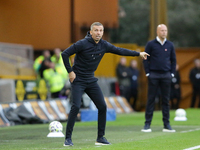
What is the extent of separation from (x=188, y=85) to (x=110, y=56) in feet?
15.2

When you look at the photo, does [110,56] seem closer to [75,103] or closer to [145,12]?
[75,103]

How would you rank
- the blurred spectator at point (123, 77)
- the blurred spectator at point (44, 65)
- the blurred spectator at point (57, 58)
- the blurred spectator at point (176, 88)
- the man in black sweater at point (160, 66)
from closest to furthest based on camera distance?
the man in black sweater at point (160, 66)
the blurred spectator at point (57, 58)
the blurred spectator at point (44, 65)
the blurred spectator at point (123, 77)
the blurred spectator at point (176, 88)

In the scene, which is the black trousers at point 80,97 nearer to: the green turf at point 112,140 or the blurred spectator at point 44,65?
the green turf at point 112,140

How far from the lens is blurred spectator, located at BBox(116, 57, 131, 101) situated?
22891 millimetres

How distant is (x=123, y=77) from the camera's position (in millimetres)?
23109

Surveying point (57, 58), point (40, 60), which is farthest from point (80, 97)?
point (40, 60)

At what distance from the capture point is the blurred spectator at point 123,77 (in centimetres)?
2289

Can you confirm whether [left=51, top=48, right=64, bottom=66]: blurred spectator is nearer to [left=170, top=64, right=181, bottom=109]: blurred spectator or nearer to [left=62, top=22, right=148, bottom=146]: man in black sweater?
[left=170, top=64, right=181, bottom=109]: blurred spectator

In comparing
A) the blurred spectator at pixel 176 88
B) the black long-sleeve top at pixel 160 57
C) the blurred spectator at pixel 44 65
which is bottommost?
the blurred spectator at pixel 176 88

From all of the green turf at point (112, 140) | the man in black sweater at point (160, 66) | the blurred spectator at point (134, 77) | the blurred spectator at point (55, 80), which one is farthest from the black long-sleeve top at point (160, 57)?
the blurred spectator at point (134, 77)

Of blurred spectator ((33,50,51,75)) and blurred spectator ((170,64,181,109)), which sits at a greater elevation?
blurred spectator ((33,50,51,75))

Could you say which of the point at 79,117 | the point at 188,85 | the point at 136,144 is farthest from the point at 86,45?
the point at 188,85

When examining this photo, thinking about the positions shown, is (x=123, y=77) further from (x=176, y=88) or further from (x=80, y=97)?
(x=80, y=97)

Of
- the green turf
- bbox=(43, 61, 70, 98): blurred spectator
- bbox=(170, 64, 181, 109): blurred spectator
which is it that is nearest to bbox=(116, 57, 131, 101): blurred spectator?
bbox=(170, 64, 181, 109): blurred spectator
